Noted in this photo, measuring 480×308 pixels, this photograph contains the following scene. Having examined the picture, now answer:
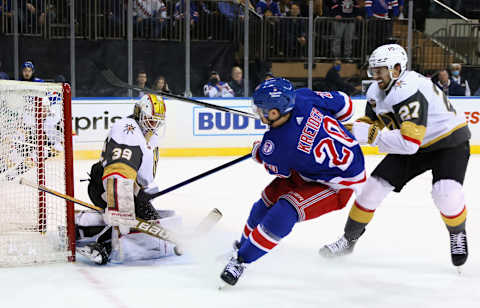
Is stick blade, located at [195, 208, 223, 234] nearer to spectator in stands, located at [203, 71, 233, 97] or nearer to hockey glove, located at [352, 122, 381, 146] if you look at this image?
hockey glove, located at [352, 122, 381, 146]

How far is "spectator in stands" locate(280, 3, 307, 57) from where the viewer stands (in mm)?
9156

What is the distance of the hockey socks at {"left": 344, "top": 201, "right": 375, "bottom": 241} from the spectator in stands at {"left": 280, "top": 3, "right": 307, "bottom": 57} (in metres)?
5.72

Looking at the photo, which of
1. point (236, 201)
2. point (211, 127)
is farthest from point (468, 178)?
point (211, 127)

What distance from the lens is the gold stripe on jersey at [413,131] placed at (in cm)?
315

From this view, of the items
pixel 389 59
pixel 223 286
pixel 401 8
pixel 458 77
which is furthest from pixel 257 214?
pixel 401 8

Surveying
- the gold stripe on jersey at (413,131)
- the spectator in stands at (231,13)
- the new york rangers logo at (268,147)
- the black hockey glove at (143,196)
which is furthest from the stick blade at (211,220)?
the spectator in stands at (231,13)

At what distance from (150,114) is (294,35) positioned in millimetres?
6183

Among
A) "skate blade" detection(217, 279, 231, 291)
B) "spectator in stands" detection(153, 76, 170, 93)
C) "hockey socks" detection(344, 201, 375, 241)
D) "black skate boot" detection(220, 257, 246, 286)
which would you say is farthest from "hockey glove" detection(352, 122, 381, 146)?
"spectator in stands" detection(153, 76, 170, 93)

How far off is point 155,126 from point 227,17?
5929 mm

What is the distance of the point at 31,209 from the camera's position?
352 cm

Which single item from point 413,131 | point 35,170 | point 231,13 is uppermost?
point 231,13

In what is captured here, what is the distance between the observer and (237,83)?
8648 mm

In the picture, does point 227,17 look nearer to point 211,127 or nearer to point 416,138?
point 211,127

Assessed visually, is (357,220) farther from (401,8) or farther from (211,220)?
(401,8)
